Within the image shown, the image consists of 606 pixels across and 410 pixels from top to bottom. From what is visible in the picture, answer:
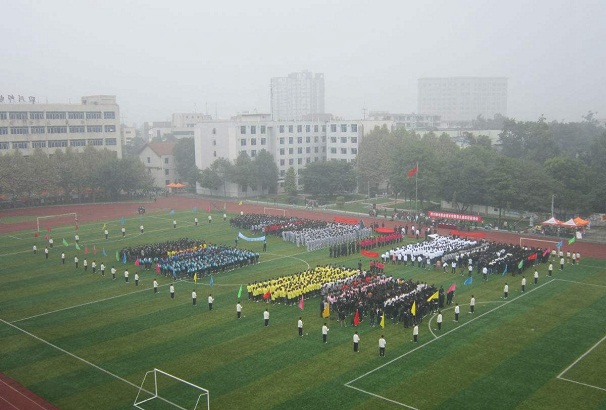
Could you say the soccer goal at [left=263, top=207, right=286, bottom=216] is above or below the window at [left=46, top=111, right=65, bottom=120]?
below

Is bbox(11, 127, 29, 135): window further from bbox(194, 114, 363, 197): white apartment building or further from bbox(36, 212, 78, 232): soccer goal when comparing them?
bbox(194, 114, 363, 197): white apartment building

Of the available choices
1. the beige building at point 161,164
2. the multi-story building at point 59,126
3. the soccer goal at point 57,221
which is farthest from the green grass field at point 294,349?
the beige building at point 161,164

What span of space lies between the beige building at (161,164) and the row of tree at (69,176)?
11444 millimetres

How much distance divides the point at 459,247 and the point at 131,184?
4492cm

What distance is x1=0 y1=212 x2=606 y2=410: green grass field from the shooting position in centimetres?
1764

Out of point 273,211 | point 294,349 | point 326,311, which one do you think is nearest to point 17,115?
point 273,211

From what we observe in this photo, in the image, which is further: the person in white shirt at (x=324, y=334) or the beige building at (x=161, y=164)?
the beige building at (x=161, y=164)

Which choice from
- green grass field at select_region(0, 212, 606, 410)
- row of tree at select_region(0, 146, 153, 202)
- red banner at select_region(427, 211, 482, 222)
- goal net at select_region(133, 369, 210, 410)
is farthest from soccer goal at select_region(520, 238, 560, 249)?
row of tree at select_region(0, 146, 153, 202)

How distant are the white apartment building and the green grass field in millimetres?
46654

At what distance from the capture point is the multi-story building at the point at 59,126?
7181 centimetres

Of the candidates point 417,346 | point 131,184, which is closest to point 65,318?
point 417,346

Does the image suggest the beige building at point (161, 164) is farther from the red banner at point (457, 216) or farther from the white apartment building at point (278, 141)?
the red banner at point (457, 216)

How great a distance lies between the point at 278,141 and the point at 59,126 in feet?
96.0

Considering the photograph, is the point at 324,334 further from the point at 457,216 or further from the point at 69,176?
the point at 69,176
